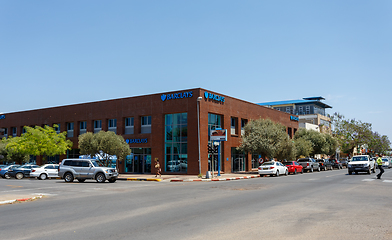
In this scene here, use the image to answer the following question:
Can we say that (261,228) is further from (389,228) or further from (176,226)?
(389,228)

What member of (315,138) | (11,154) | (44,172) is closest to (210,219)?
(44,172)

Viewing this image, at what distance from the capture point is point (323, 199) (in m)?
13.4

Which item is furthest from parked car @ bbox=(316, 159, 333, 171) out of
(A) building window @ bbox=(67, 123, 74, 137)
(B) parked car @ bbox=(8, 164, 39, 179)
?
(B) parked car @ bbox=(8, 164, 39, 179)

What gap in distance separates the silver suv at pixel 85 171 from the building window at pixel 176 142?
450 inches

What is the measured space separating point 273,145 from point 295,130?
76.0 ft

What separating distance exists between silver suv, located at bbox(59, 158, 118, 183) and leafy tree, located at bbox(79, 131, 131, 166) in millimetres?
6852

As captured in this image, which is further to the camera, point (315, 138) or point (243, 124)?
point (315, 138)

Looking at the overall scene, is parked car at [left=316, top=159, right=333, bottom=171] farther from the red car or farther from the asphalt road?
the asphalt road

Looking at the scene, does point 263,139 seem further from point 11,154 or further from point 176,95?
point 11,154

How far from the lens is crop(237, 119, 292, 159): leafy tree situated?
129 ft

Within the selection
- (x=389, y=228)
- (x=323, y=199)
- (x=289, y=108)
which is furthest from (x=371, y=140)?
Result: (x=389, y=228)

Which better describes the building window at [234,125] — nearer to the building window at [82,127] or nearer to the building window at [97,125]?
the building window at [97,125]

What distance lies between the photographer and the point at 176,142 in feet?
126

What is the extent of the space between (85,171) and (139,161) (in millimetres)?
13876
